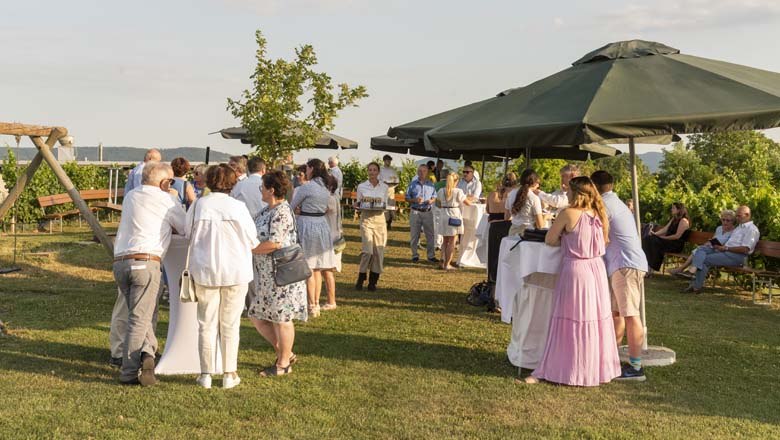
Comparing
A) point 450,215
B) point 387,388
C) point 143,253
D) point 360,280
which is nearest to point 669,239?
point 450,215

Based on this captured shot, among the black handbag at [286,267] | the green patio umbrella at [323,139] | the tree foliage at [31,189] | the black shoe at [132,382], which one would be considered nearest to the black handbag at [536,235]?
the black handbag at [286,267]

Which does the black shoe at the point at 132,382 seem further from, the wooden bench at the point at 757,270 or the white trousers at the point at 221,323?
the wooden bench at the point at 757,270

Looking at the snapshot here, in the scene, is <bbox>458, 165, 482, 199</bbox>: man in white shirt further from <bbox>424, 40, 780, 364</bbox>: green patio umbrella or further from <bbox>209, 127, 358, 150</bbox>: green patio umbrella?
<bbox>424, 40, 780, 364</bbox>: green patio umbrella

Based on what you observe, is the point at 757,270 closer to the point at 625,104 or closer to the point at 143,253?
the point at 625,104

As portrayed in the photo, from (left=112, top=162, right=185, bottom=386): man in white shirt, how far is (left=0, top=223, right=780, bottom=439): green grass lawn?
260 millimetres

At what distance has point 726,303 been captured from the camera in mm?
10922

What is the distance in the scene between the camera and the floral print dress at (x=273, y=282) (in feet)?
21.0

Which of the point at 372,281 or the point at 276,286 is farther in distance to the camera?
the point at 372,281

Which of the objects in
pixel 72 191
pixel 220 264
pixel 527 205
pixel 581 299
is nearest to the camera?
pixel 220 264

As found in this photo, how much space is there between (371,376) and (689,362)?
2975 millimetres

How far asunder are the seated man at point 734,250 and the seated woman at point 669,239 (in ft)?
5.27

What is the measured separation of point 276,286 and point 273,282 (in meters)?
0.07

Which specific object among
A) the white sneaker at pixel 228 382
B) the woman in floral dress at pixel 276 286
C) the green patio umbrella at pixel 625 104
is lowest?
the white sneaker at pixel 228 382

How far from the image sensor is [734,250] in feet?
38.2
